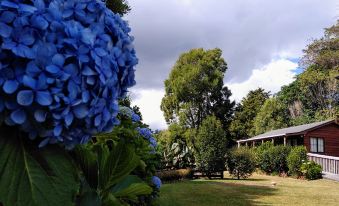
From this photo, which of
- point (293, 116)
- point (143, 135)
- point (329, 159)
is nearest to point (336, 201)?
point (329, 159)

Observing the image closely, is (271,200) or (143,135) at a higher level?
(143,135)

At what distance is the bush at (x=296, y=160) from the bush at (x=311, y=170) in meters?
0.56

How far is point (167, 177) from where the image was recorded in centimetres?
2395

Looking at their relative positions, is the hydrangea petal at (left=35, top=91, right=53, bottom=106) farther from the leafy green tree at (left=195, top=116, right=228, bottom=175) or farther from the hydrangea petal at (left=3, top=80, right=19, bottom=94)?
the leafy green tree at (left=195, top=116, right=228, bottom=175)

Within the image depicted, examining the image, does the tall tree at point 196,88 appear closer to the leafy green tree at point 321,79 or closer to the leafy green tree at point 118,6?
the leafy green tree at point 321,79

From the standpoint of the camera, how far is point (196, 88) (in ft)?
161

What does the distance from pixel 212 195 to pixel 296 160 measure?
486 inches

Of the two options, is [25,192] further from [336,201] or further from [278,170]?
[278,170]

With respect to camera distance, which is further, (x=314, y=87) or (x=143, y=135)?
(x=314, y=87)

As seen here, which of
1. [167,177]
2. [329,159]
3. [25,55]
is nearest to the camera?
[25,55]

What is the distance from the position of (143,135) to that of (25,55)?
13.1ft

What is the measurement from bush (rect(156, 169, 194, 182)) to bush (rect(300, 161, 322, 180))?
6.38 m

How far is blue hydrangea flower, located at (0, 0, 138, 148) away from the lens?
37.8 inches

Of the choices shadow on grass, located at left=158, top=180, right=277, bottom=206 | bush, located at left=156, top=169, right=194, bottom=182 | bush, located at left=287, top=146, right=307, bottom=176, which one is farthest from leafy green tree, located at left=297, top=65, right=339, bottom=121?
shadow on grass, located at left=158, top=180, right=277, bottom=206
